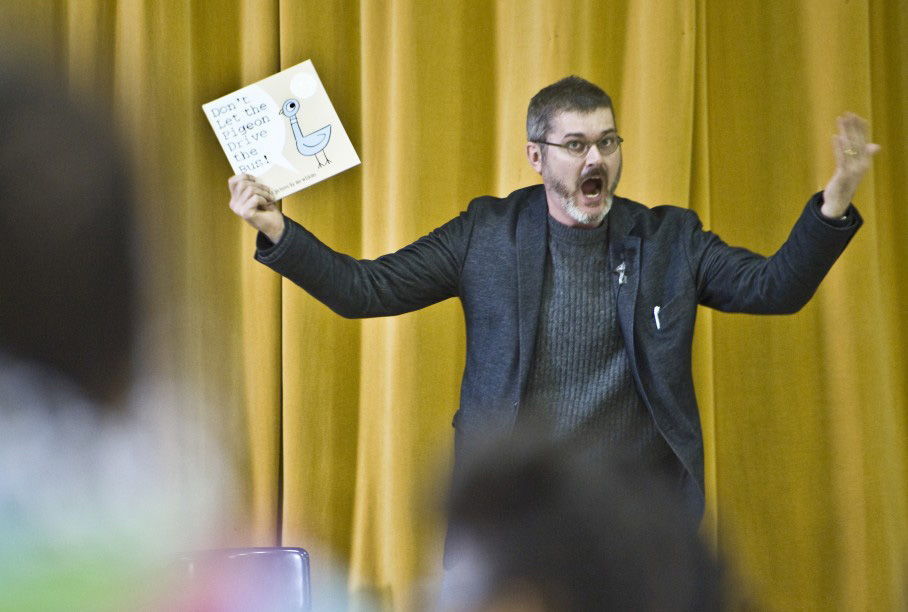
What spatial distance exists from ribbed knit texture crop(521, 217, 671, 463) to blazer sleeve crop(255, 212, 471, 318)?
9.5 inches

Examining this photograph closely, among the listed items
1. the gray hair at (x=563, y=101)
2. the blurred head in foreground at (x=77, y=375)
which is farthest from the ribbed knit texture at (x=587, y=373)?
the blurred head in foreground at (x=77, y=375)

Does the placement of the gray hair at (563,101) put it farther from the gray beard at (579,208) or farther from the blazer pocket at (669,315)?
the blazer pocket at (669,315)

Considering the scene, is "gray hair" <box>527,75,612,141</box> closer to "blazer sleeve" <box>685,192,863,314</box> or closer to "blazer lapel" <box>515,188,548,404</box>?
"blazer lapel" <box>515,188,548,404</box>

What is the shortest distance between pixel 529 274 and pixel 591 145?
0.98 feet

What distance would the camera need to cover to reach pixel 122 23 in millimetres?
2986

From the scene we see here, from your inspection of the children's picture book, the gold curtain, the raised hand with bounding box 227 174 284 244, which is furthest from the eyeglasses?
the gold curtain

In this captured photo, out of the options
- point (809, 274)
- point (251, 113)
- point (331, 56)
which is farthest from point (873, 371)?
point (251, 113)

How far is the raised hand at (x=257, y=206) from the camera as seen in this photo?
1969 mm

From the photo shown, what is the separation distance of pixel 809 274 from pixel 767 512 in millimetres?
1426

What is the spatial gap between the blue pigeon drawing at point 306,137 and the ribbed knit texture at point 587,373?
54cm

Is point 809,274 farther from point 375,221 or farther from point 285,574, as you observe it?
point 375,221

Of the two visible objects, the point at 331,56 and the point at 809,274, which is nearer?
the point at 809,274

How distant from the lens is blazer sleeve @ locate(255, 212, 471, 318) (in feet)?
6.57

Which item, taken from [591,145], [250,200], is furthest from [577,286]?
[250,200]
